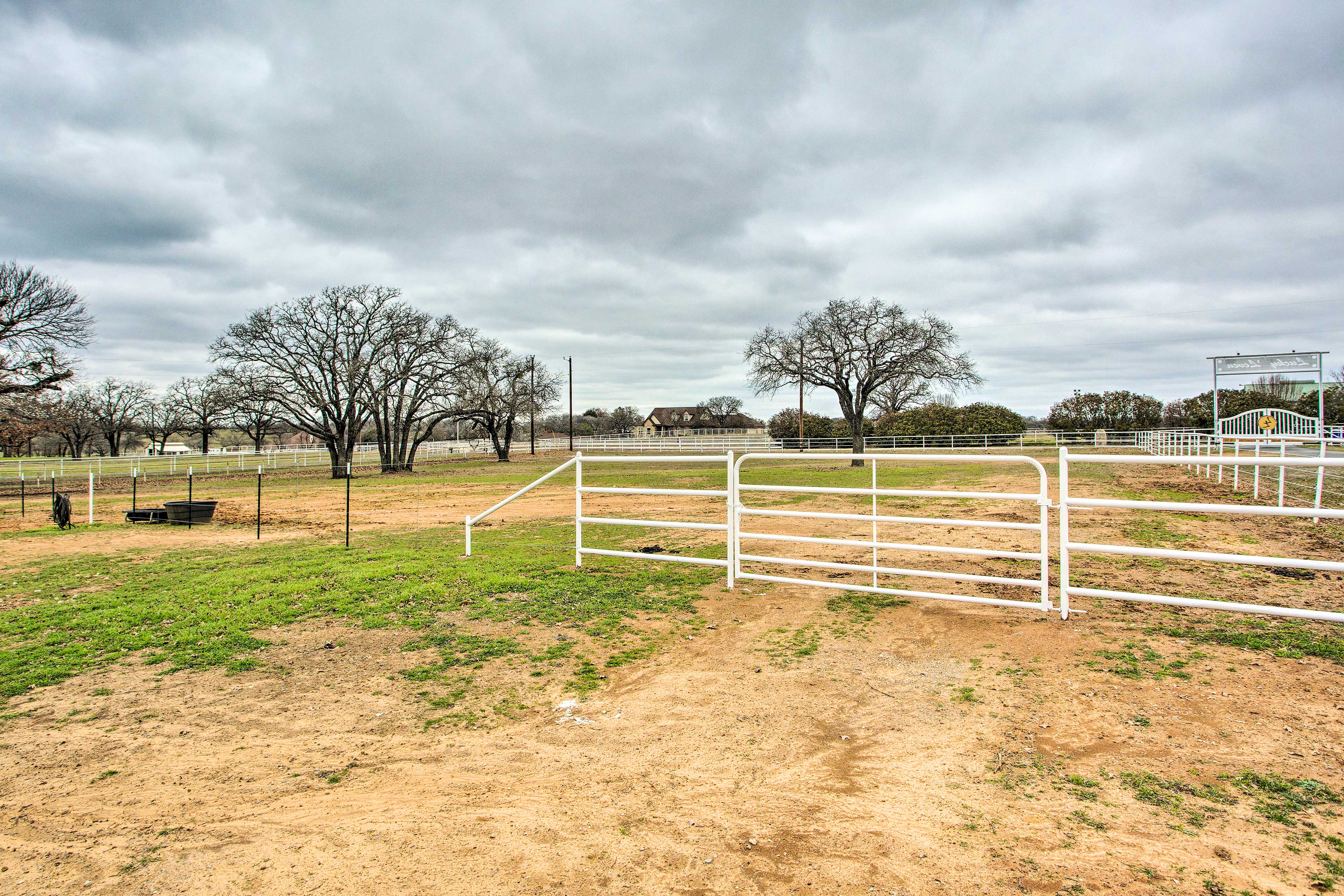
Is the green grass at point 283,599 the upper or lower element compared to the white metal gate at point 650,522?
lower

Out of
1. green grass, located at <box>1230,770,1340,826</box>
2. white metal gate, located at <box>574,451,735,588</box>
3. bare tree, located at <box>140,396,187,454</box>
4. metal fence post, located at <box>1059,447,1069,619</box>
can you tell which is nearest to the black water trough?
white metal gate, located at <box>574,451,735,588</box>

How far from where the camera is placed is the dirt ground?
2547 mm

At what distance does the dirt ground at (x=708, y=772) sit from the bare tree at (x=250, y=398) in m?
33.2

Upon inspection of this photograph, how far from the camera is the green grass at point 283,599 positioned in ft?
17.4

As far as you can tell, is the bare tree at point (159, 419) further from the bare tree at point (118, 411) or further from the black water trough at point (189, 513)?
the black water trough at point (189, 513)

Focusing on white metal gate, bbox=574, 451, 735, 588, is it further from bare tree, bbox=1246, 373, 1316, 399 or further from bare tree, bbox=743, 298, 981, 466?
bare tree, bbox=1246, 373, 1316, 399

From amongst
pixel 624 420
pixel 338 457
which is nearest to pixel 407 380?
pixel 338 457

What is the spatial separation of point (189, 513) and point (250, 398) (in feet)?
71.3

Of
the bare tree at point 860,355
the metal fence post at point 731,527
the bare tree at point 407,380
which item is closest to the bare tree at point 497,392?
the bare tree at point 407,380

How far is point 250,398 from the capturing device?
3278 cm

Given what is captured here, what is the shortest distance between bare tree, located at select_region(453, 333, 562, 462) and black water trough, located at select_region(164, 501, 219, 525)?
24.5 meters

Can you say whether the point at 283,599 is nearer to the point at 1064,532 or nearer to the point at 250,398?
the point at 1064,532

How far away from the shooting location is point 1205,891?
2.34 metres

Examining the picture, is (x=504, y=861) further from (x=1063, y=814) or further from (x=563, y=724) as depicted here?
(x=1063, y=814)
